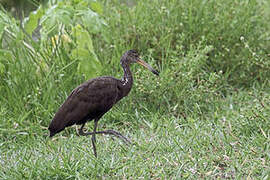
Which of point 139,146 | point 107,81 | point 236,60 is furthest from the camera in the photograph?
point 236,60

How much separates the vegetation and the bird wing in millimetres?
322

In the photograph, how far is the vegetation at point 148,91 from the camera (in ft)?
14.4

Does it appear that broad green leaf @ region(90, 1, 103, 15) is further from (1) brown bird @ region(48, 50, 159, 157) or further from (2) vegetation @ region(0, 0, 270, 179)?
(1) brown bird @ region(48, 50, 159, 157)

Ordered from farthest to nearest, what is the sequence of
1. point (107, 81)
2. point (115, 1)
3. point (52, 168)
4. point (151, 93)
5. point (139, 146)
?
point (115, 1)
point (151, 93)
point (139, 146)
point (107, 81)
point (52, 168)

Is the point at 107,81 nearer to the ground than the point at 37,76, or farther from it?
farther from it

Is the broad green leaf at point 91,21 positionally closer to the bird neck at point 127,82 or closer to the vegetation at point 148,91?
the vegetation at point 148,91

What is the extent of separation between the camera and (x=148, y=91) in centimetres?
606

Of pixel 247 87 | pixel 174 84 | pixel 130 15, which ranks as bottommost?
pixel 247 87

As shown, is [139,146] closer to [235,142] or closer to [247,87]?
[235,142]

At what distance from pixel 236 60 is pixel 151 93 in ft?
4.75

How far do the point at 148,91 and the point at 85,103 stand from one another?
1674 mm

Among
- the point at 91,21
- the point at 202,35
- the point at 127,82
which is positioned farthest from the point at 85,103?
the point at 202,35

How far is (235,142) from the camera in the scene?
15.8 ft

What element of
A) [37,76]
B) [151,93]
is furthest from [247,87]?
[37,76]
